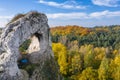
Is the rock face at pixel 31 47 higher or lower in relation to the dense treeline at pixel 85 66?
higher

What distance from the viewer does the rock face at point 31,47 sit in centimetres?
2152

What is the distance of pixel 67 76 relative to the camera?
6881 cm

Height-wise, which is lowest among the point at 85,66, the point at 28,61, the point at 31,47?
the point at 85,66

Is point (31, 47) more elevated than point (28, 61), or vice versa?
point (31, 47)

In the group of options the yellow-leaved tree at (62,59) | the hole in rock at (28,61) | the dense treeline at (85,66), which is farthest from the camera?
the yellow-leaved tree at (62,59)

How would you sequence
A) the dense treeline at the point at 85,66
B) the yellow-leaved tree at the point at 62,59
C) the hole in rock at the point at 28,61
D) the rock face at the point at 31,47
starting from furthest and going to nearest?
the yellow-leaved tree at the point at 62,59
the dense treeline at the point at 85,66
the hole in rock at the point at 28,61
the rock face at the point at 31,47

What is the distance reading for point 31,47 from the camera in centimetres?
2517

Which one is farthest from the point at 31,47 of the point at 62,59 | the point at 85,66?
the point at 85,66

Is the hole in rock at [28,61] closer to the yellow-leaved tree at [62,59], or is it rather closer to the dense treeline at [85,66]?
the dense treeline at [85,66]

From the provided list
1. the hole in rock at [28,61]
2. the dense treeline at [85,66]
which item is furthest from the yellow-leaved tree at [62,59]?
the hole in rock at [28,61]

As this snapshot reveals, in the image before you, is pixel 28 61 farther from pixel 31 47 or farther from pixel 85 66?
pixel 85 66

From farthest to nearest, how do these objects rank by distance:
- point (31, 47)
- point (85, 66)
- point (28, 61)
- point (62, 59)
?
point (85, 66) → point (62, 59) → point (31, 47) → point (28, 61)

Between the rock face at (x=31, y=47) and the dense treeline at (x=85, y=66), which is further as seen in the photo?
the dense treeline at (x=85, y=66)

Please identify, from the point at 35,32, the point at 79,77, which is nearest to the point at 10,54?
the point at 35,32
